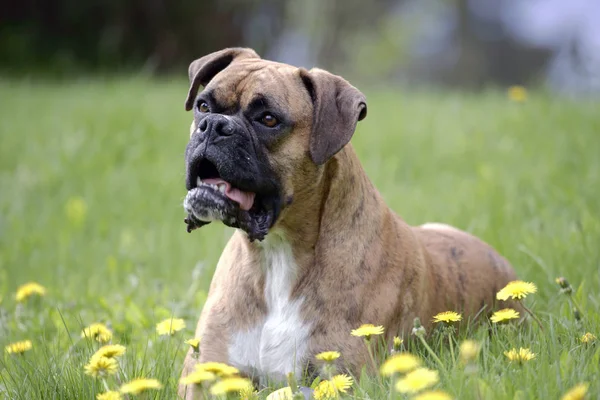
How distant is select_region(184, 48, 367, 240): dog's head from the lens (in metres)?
3.71

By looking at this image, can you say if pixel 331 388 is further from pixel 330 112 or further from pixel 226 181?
pixel 330 112

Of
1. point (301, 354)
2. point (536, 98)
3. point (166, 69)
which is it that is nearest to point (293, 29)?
point (166, 69)

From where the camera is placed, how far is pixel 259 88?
3.83 metres

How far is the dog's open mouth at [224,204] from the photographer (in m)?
3.75

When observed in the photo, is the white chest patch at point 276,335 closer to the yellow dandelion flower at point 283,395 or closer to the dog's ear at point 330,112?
the yellow dandelion flower at point 283,395

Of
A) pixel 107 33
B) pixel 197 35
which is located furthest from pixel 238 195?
pixel 197 35

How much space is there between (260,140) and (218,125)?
216 mm

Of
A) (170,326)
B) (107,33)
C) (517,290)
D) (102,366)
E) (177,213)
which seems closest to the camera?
(102,366)

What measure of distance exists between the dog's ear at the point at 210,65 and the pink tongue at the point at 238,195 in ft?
2.43

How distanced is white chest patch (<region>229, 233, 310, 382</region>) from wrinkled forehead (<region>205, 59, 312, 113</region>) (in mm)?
711

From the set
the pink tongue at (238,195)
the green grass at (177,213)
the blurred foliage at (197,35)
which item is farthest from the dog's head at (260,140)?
the blurred foliage at (197,35)

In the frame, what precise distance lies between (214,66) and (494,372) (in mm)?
2256

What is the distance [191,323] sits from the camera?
5066 mm

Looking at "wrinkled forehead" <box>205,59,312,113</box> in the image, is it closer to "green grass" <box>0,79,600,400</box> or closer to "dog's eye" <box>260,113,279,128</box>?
"dog's eye" <box>260,113,279,128</box>
